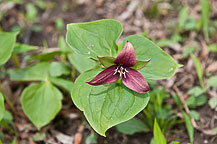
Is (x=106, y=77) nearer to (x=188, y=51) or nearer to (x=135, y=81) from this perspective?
(x=135, y=81)

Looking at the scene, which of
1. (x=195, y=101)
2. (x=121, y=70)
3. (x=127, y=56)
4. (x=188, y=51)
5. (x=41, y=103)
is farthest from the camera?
(x=188, y=51)

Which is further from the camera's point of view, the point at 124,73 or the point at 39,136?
the point at 39,136

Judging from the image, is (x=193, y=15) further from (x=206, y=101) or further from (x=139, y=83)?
(x=139, y=83)

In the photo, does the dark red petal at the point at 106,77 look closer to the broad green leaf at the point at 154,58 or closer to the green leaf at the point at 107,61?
the green leaf at the point at 107,61

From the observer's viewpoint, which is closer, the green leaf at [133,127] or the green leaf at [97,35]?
the green leaf at [97,35]

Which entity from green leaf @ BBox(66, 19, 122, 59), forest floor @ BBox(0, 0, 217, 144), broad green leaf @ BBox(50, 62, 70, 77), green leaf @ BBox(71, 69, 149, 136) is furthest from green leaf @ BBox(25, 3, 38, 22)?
green leaf @ BBox(71, 69, 149, 136)

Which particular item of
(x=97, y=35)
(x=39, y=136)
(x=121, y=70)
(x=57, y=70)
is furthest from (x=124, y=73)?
(x=39, y=136)

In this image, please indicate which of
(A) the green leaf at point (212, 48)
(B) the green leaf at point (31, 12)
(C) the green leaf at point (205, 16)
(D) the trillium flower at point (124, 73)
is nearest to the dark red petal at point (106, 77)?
(D) the trillium flower at point (124, 73)
